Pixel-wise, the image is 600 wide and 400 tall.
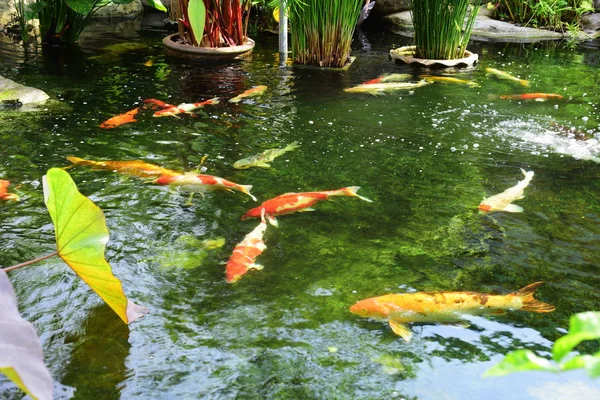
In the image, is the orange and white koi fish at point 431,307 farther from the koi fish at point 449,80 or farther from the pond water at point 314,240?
the koi fish at point 449,80

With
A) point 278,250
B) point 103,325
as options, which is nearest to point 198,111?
point 278,250

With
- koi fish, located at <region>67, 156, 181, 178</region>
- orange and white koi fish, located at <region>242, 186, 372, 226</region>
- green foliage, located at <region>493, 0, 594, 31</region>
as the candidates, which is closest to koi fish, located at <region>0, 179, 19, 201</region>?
koi fish, located at <region>67, 156, 181, 178</region>

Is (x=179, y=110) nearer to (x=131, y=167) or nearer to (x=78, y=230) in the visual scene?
(x=131, y=167)

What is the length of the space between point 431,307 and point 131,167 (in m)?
2.09

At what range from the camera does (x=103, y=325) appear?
2.36m

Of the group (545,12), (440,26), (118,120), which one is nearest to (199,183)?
(118,120)

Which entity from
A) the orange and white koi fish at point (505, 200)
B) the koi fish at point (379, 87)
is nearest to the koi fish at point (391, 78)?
the koi fish at point (379, 87)

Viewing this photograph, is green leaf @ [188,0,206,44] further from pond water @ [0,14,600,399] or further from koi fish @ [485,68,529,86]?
koi fish @ [485,68,529,86]

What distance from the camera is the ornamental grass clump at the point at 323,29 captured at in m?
6.38

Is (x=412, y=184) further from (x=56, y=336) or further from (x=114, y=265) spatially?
(x=56, y=336)

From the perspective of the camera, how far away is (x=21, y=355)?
120cm

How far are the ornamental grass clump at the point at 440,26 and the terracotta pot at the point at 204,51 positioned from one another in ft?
6.38

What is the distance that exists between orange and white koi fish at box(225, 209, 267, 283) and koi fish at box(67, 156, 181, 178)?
877 mm

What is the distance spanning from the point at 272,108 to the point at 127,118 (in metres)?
1.20
